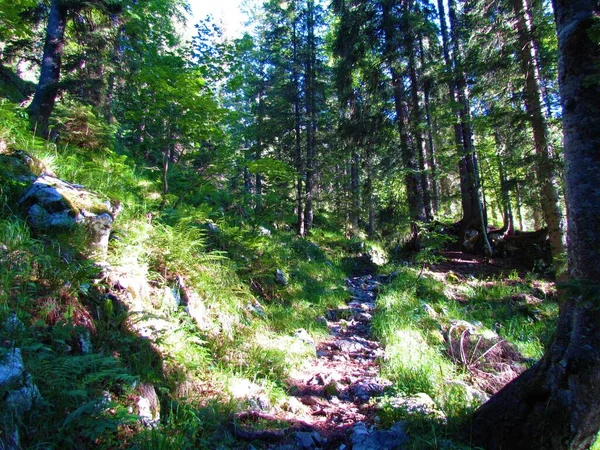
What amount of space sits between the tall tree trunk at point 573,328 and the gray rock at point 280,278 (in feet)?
15.4

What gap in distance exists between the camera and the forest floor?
2.88 metres

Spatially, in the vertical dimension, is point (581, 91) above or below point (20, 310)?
above

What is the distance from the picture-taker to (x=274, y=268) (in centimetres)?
695

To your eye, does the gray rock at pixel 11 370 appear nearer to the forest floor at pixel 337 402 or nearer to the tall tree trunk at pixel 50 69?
the forest floor at pixel 337 402

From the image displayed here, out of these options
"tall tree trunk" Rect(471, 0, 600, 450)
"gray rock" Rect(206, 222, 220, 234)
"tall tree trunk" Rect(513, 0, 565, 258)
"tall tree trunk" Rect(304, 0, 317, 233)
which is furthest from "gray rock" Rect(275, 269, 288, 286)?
"tall tree trunk" Rect(304, 0, 317, 233)

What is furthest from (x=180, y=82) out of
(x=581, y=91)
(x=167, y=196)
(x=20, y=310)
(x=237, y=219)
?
(x=581, y=91)

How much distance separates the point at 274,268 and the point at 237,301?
206 cm

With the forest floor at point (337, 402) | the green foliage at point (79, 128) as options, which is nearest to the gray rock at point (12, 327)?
the forest floor at point (337, 402)

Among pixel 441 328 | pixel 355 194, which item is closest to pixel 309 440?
pixel 441 328

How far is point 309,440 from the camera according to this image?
2.91 m

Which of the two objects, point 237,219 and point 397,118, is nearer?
point 237,219

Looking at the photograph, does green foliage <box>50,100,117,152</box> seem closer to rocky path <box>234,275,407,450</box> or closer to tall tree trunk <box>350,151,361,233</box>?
rocky path <box>234,275,407,450</box>

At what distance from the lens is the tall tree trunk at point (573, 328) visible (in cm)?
220

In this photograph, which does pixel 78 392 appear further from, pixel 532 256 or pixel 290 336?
pixel 532 256
